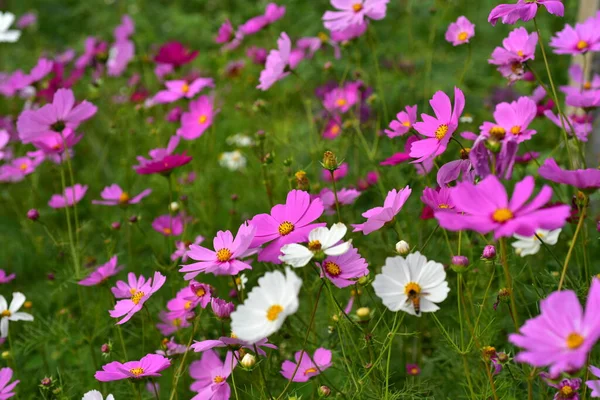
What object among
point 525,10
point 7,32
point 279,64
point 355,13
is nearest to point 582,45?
point 525,10

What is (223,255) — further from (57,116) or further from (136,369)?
(57,116)

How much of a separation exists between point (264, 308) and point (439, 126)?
35 centimetres

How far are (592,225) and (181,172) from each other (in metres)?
1.25

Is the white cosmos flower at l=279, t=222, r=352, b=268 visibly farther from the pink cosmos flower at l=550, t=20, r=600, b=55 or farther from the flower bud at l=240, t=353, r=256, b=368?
the pink cosmos flower at l=550, t=20, r=600, b=55

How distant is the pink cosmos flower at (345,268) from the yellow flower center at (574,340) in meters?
0.29

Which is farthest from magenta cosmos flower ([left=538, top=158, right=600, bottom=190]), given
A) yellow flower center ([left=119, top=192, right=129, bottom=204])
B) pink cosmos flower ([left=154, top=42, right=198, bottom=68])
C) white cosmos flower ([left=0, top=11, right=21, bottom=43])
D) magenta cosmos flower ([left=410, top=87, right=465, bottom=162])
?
white cosmos flower ([left=0, top=11, right=21, bottom=43])

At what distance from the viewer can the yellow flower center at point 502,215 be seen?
0.60 meters

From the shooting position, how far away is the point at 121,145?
8.16ft

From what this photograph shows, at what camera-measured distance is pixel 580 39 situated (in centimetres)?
107

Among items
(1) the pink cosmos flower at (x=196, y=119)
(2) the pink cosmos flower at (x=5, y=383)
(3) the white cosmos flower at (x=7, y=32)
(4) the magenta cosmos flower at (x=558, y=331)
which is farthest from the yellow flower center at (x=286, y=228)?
(3) the white cosmos flower at (x=7, y=32)

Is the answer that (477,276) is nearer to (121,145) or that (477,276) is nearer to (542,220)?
(542,220)

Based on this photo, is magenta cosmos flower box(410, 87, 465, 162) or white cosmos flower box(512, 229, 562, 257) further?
white cosmos flower box(512, 229, 562, 257)

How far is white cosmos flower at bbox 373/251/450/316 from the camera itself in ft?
2.22

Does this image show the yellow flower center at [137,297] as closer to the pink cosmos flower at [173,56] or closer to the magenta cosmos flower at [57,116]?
the magenta cosmos flower at [57,116]
